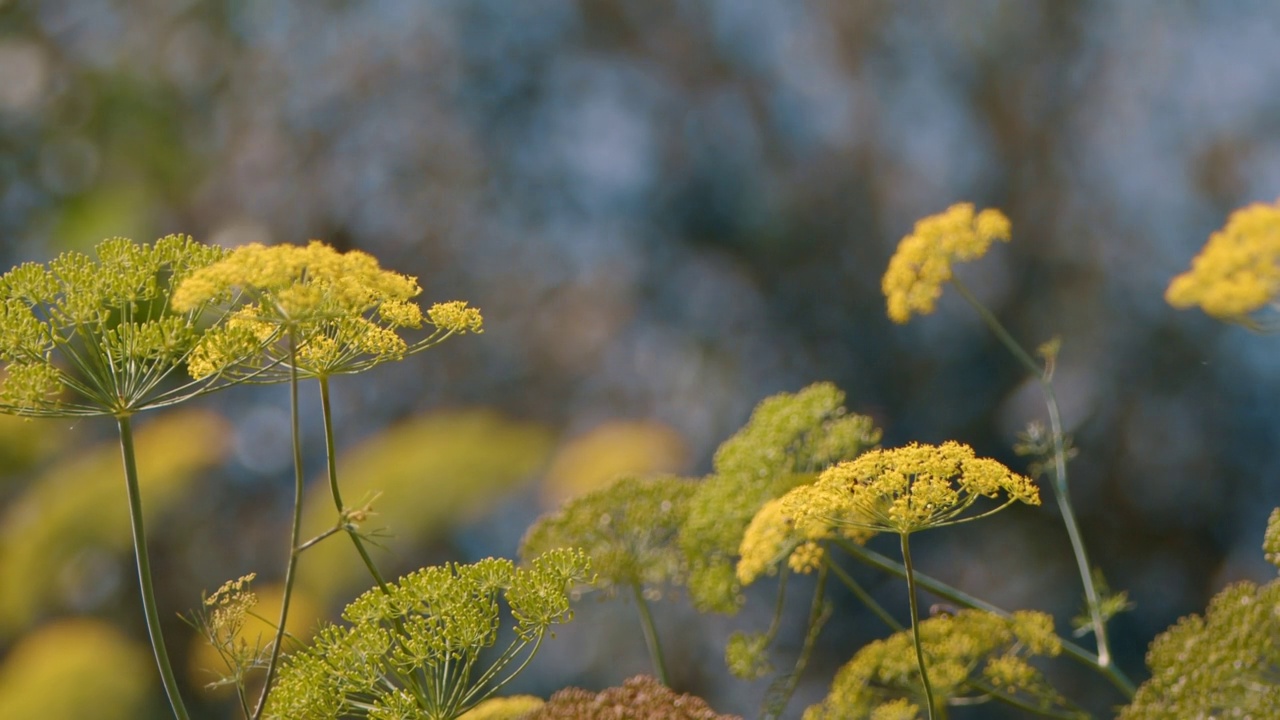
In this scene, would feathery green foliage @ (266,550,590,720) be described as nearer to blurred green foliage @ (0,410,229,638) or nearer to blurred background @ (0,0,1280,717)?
blurred background @ (0,0,1280,717)

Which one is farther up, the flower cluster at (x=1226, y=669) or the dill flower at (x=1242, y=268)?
the dill flower at (x=1242, y=268)

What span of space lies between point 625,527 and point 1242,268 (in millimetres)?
671

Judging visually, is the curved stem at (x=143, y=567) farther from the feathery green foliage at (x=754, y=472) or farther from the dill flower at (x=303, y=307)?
the feathery green foliage at (x=754, y=472)

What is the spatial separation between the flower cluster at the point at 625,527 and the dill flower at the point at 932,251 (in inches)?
12.7

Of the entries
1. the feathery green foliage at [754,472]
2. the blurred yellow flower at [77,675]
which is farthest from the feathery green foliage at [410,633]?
the blurred yellow flower at [77,675]

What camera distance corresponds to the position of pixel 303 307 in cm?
63

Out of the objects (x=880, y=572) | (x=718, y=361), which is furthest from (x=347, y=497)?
(x=880, y=572)

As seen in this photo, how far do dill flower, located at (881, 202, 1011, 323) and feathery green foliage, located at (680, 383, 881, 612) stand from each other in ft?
0.42

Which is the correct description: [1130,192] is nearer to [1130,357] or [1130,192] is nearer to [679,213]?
[1130,357]

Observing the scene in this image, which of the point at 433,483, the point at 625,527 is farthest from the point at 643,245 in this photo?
the point at 625,527

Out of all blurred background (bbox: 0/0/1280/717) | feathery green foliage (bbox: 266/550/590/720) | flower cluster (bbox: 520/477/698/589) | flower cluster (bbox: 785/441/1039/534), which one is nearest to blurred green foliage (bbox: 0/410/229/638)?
blurred background (bbox: 0/0/1280/717)

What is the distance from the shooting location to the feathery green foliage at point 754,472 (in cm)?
108

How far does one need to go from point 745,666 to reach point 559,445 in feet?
5.34

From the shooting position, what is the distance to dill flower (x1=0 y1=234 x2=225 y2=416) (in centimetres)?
64
